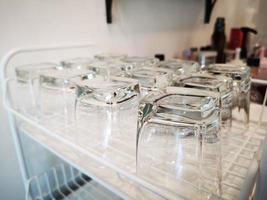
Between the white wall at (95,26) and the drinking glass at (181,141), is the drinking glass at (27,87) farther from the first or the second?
the drinking glass at (181,141)

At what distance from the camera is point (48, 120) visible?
608 millimetres

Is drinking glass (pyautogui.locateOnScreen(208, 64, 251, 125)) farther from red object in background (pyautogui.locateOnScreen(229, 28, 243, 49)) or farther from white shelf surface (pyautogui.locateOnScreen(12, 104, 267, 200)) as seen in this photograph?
red object in background (pyautogui.locateOnScreen(229, 28, 243, 49))

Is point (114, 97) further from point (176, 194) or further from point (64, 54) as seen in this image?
point (64, 54)

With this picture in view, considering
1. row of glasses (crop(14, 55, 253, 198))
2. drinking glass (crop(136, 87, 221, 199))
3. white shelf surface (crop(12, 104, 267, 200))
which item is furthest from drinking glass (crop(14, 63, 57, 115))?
drinking glass (crop(136, 87, 221, 199))

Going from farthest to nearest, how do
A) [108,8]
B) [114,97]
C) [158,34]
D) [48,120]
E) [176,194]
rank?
[158,34] < [108,8] < [48,120] < [114,97] < [176,194]

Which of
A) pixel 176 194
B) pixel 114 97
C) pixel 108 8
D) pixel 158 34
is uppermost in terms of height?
pixel 108 8

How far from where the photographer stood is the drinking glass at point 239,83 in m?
0.49

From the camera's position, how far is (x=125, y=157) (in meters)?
0.43

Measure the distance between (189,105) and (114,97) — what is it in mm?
158

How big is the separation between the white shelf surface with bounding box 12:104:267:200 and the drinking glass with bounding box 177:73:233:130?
0.18ft

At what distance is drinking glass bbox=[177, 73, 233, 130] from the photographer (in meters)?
0.42

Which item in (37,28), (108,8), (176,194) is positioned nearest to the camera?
(176,194)

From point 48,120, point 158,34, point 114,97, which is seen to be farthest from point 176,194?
point 158,34

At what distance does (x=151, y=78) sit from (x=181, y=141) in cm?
18
